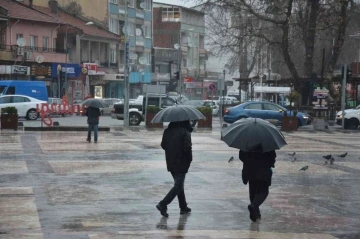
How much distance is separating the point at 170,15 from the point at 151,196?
281 feet

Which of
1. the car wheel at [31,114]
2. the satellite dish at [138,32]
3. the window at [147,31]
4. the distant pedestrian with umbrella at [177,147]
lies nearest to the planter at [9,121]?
the car wheel at [31,114]

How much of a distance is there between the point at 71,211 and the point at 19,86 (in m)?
40.5

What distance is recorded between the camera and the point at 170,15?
100 meters

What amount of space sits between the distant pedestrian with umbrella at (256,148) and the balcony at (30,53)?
164 feet

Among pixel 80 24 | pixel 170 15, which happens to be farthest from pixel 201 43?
pixel 80 24

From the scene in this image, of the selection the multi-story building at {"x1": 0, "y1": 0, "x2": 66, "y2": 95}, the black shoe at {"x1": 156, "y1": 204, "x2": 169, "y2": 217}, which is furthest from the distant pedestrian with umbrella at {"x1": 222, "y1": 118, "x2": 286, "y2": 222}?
the multi-story building at {"x1": 0, "y1": 0, "x2": 66, "y2": 95}

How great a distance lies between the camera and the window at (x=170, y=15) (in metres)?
99.1

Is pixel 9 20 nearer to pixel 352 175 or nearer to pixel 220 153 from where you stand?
pixel 220 153

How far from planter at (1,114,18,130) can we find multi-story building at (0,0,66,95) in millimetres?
23647

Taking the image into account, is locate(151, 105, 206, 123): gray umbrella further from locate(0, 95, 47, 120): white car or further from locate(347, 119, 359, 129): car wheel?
locate(0, 95, 47, 120): white car

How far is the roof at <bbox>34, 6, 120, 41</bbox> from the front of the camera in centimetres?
7238

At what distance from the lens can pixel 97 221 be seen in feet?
41.1

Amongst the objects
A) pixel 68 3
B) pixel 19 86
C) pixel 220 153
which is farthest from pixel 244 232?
pixel 68 3

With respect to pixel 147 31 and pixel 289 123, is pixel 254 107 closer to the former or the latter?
pixel 289 123
